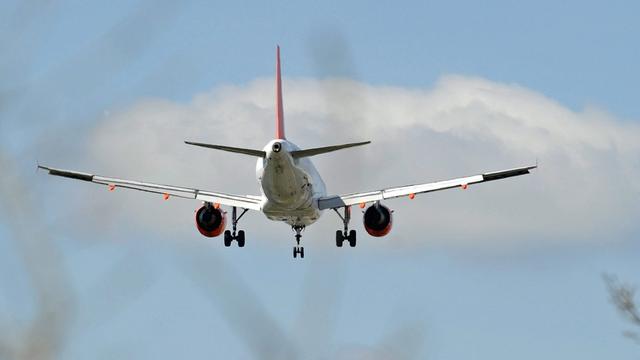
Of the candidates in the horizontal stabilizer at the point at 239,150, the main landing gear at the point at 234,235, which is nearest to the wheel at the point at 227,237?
the main landing gear at the point at 234,235

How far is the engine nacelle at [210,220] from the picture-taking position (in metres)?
77.9

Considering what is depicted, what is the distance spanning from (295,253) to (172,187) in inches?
474

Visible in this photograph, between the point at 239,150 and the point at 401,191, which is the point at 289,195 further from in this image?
the point at 401,191

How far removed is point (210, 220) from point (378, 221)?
1001cm

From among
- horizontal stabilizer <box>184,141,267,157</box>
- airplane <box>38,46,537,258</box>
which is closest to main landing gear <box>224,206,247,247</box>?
airplane <box>38,46,537,258</box>

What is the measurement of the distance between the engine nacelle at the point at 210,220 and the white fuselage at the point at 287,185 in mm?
4604

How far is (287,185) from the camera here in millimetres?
68625

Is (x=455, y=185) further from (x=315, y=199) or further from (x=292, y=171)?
(x=292, y=171)

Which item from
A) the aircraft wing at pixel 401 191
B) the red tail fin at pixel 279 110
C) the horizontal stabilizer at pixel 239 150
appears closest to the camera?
the horizontal stabilizer at pixel 239 150

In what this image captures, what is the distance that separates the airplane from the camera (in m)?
67.2

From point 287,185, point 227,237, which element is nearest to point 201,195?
point 227,237

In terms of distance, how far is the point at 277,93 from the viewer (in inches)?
3743

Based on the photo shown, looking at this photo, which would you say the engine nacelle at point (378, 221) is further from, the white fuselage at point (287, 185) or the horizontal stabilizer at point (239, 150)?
the horizontal stabilizer at point (239, 150)

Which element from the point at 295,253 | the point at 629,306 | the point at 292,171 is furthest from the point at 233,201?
the point at 629,306
